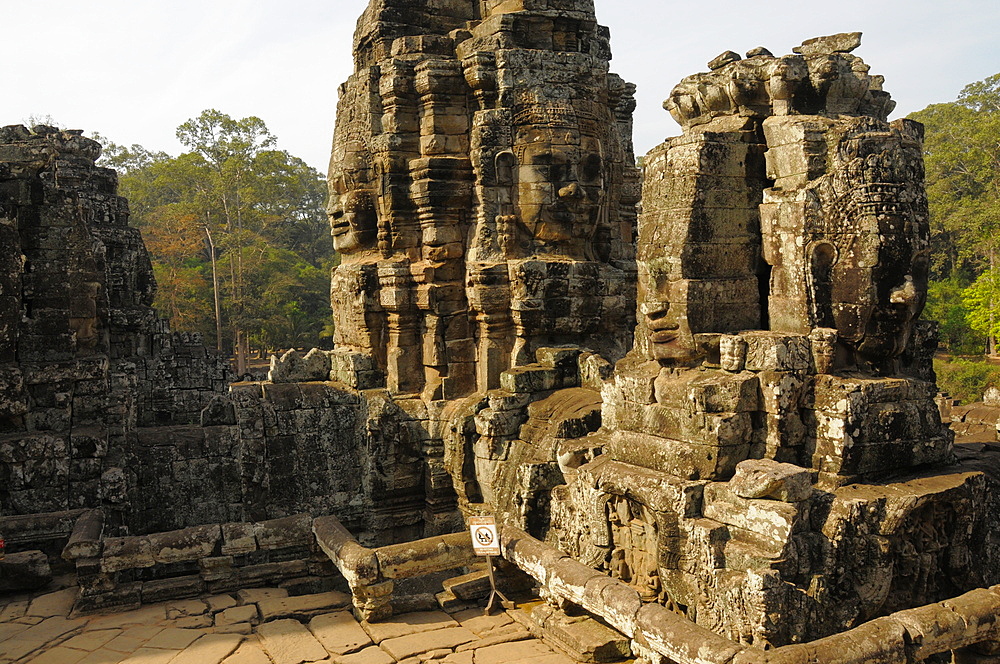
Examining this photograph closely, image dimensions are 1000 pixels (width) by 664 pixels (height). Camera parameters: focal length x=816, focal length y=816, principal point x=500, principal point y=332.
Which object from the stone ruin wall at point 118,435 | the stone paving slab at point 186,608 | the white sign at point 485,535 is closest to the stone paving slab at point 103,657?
the stone paving slab at point 186,608

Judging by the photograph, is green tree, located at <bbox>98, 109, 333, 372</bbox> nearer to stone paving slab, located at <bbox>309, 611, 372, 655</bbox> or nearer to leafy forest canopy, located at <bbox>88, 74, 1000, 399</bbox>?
leafy forest canopy, located at <bbox>88, 74, 1000, 399</bbox>

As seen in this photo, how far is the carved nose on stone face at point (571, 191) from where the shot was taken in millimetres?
9102

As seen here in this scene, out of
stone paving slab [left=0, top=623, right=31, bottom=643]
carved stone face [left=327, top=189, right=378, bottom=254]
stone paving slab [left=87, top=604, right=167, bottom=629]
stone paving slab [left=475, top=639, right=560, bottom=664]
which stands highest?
carved stone face [left=327, top=189, right=378, bottom=254]

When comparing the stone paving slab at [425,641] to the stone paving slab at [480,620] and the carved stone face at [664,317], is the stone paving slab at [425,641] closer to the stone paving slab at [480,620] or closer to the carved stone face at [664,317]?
the stone paving slab at [480,620]

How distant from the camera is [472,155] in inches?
368

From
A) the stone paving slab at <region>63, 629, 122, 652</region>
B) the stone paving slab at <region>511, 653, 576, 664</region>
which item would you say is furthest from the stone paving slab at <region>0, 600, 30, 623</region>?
the stone paving slab at <region>511, 653, 576, 664</region>

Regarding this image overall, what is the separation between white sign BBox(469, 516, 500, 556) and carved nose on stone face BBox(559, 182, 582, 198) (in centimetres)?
401

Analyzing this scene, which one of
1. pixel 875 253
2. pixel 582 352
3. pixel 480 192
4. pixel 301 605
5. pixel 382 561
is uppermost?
pixel 480 192

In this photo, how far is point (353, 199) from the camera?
32.9ft

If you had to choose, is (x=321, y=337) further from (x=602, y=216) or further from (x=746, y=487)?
(x=746, y=487)

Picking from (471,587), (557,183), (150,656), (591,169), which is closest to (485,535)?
(471,587)

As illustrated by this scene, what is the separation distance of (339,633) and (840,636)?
3721 millimetres

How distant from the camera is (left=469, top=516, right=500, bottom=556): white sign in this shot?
6.64m

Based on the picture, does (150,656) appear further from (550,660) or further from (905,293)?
(905,293)
